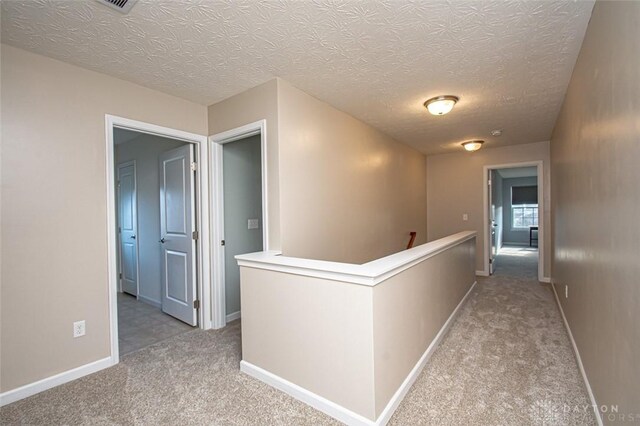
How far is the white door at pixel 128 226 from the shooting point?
4301 millimetres

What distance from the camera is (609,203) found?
1531 mm

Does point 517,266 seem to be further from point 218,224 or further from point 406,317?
point 218,224

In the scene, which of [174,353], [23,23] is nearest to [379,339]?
[174,353]

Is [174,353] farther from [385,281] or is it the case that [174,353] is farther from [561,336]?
[561,336]

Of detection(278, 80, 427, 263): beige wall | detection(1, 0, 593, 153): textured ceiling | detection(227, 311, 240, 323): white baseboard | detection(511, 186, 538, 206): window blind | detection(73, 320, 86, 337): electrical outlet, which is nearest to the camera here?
detection(1, 0, 593, 153): textured ceiling

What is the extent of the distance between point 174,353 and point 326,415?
1552mm

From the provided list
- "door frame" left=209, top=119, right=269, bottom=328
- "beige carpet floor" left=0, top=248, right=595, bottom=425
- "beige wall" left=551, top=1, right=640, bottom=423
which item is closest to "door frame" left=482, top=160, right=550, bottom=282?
"beige carpet floor" left=0, top=248, right=595, bottom=425

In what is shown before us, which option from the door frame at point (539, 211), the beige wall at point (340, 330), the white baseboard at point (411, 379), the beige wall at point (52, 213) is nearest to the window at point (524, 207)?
the door frame at point (539, 211)

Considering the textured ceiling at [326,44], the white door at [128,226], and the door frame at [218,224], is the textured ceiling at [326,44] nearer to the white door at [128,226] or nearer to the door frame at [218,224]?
the door frame at [218,224]

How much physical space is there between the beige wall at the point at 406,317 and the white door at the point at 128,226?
3937 mm

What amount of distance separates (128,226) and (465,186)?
19.2 feet

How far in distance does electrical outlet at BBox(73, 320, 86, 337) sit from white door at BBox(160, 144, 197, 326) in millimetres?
1012

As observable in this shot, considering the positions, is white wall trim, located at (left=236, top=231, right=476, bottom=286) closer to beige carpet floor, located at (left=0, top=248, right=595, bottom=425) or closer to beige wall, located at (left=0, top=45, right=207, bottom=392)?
beige carpet floor, located at (left=0, top=248, right=595, bottom=425)

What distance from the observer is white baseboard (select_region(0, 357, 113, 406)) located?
195 cm
